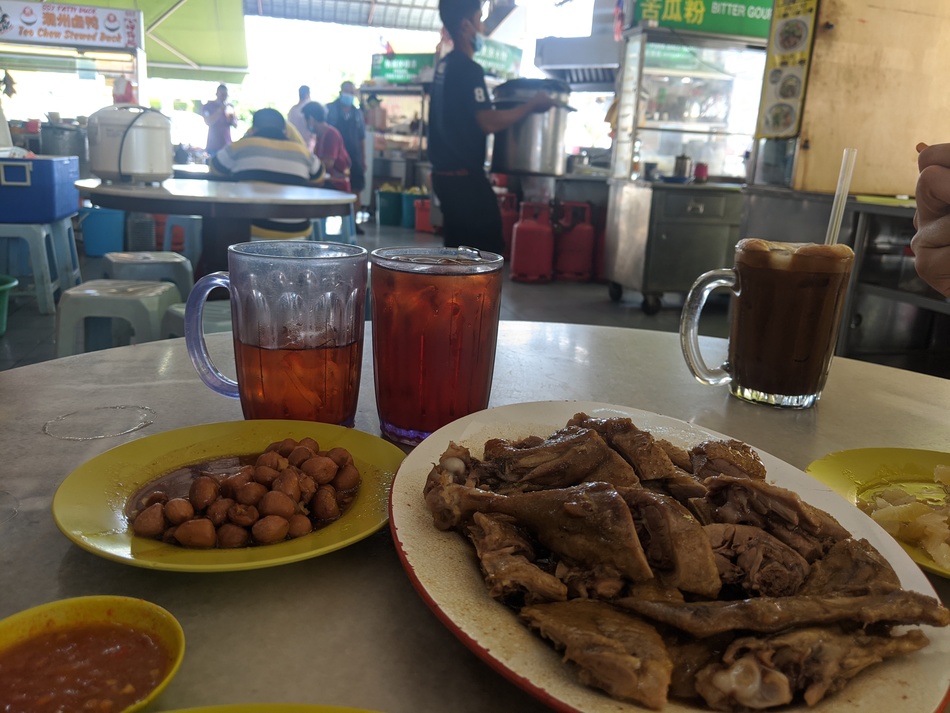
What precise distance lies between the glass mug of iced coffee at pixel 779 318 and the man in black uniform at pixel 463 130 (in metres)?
2.75

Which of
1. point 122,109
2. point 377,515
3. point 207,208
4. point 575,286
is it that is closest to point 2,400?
point 377,515

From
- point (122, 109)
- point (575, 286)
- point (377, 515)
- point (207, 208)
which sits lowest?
point (575, 286)

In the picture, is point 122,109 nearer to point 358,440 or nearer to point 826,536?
point 358,440

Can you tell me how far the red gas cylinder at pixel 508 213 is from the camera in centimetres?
730

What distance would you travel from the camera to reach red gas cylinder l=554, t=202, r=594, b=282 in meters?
6.67

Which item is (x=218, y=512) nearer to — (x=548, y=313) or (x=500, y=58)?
(x=548, y=313)

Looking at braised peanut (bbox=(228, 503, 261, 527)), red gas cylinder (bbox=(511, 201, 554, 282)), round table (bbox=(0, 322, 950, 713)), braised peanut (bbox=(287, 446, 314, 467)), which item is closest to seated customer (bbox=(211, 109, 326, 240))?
red gas cylinder (bbox=(511, 201, 554, 282))

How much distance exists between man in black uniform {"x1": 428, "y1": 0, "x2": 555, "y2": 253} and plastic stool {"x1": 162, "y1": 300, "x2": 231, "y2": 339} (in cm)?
175

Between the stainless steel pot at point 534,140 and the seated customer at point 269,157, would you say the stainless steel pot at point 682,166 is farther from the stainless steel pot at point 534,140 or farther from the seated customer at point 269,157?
the seated customer at point 269,157

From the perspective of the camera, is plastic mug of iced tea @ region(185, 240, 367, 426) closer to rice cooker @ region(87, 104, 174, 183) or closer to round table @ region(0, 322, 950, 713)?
round table @ region(0, 322, 950, 713)

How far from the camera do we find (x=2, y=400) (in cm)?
98

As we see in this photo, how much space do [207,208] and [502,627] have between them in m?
2.68

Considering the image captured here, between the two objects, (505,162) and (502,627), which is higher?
(505,162)

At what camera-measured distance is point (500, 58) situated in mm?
11000
